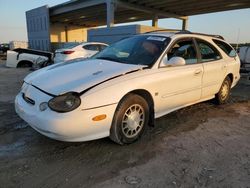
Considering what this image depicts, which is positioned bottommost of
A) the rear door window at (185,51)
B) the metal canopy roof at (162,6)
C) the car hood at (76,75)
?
the car hood at (76,75)

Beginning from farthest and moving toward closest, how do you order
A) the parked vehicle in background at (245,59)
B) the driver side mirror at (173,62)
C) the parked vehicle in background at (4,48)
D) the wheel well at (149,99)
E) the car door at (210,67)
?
the parked vehicle in background at (4,48)
the parked vehicle in background at (245,59)
the car door at (210,67)
the driver side mirror at (173,62)
the wheel well at (149,99)

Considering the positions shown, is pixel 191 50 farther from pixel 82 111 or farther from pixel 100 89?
pixel 82 111

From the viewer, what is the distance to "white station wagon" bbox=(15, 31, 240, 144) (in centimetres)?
278

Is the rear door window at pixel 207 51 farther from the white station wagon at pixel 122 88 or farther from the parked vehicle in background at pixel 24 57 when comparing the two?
the parked vehicle in background at pixel 24 57

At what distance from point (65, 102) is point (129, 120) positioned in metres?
0.95

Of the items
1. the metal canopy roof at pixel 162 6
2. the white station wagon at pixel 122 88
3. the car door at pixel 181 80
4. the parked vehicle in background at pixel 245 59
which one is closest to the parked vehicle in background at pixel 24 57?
the metal canopy roof at pixel 162 6

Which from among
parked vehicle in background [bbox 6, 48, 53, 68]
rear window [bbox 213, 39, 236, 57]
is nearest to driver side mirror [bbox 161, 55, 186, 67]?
rear window [bbox 213, 39, 236, 57]

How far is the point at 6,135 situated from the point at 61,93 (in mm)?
1474

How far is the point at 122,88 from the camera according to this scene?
3.05 meters

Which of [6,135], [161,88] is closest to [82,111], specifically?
[161,88]

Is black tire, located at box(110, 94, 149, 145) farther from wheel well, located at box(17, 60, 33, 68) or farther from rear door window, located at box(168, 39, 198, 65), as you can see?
wheel well, located at box(17, 60, 33, 68)

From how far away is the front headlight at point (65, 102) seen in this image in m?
2.74

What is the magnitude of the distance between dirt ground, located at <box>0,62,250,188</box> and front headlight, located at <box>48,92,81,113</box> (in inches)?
26.6

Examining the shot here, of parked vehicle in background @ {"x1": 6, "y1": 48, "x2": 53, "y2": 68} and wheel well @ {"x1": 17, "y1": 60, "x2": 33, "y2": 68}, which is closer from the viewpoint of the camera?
parked vehicle in background @ {"x1": 6, "y1": 48, "x2": 53, "y2": 68}
